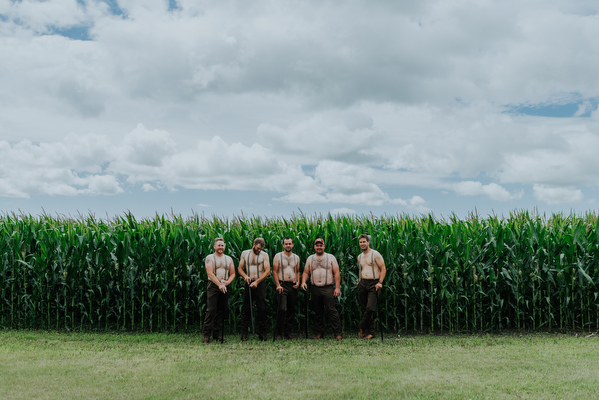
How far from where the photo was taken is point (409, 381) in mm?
7555

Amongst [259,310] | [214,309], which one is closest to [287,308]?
[259,310]

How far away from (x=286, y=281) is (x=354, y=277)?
2.09 m

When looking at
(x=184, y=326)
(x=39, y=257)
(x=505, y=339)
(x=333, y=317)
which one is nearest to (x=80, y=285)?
(x=39, y=257)

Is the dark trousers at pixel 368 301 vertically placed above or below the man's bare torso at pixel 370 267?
below

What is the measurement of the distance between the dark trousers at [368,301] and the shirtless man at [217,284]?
10.2 feet

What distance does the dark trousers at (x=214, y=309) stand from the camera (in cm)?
1098

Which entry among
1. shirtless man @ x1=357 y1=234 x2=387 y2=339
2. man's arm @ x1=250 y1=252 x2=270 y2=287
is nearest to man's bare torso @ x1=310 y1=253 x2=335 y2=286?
shirtless man @ x1=357 y1=234 x2=387 y2=339

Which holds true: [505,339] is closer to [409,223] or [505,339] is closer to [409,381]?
[409,223]

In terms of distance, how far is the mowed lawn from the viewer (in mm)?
7168

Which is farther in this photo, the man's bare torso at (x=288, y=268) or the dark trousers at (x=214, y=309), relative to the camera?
→ the man's bare torso at (x=288, y=268)

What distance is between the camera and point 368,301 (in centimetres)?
1110

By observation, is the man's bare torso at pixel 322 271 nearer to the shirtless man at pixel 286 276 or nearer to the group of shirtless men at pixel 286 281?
the group of shirtless men at pixel 286 281

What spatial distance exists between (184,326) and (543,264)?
9814 millimetres

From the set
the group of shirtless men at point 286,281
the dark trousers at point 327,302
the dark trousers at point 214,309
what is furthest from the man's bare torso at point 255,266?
the dark trousers at point 327,302
